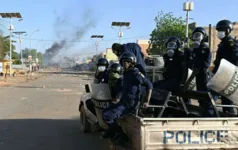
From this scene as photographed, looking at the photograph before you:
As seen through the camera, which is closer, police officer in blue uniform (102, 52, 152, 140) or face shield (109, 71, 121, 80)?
police officer in blue uniform (102, 52, 152, 140)

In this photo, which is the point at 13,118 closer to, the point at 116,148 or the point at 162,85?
the point at 162,85

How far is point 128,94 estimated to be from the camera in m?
5.57

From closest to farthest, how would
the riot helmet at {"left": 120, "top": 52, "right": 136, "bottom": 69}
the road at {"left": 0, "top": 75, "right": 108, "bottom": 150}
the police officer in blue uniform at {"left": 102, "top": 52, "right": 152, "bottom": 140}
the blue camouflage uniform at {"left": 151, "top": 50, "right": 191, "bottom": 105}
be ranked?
1. the police officer in blue uniform at {"left": 102, "top": 52, "right": 152, "bottom": 140}
2. the riot helmet at {"left": 120, "top": 52, "right": 136, "bottom": 69}
3. the blue camouflage uniform at {"left": 151, "top": 50, "right": 191, "bottom": 105}
4. the road at {"left": 0, "top": 75, "right": 108, "bottom": 150}

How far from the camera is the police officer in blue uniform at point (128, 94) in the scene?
17.9 ft

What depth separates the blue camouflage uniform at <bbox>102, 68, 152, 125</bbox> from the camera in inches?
215

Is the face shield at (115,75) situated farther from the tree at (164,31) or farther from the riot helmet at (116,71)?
the tree at (164,31)

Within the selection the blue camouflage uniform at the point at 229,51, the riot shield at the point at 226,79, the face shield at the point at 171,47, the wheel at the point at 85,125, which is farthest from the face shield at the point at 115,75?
the wheel at the point at 85,125

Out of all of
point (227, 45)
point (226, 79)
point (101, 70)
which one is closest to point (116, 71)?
point (101, 70)

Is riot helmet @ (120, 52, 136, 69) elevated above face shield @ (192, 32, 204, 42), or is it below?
below

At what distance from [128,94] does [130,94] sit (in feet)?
0.10

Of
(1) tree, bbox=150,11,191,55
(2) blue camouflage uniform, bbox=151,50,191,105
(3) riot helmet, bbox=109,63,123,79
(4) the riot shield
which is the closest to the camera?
(4) the riot shield

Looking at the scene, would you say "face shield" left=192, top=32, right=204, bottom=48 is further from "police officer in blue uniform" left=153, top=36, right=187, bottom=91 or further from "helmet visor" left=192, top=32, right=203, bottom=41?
"police officer in blue uniform" left=153, top=36, right=187, bottom=91

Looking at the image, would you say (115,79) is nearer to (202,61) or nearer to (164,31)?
(202,61)

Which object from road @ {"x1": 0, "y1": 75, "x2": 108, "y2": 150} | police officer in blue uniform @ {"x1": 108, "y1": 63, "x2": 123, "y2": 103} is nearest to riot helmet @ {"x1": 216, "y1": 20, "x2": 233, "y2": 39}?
police officer in blue uniform @ {"x1": 108, "y1": 63, "x2": 123, "y2": 103}
